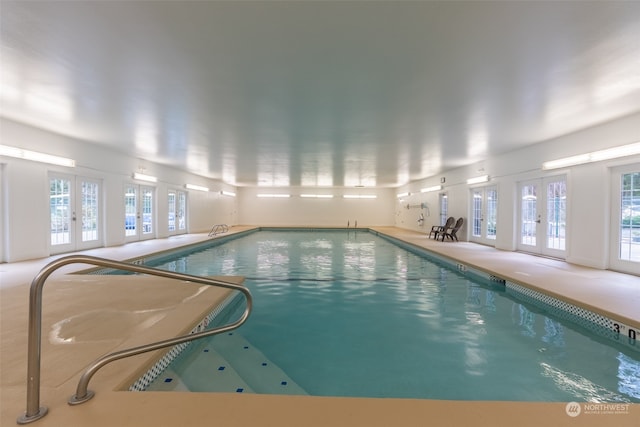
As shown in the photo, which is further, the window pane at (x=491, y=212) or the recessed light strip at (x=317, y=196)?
the recessed light strip at (x=317, y=196)

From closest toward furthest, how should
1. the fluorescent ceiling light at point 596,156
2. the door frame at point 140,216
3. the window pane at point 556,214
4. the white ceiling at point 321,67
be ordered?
the white ceiling at point 321,67 < the fluorescent ceiling light at point 596,156 < the window pane at point 556,214 < the door frame at point 140,216

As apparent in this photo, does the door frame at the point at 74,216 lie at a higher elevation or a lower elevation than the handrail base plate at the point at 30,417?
higher

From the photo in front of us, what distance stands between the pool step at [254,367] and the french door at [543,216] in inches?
259

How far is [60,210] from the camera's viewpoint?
699 cm

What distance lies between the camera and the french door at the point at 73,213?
6.85m

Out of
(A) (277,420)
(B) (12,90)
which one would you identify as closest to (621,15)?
(A) (277,420)

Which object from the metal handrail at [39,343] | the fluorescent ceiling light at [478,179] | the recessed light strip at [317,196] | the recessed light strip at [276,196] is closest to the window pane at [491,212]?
the fluorescent ceiling light at [478,179]

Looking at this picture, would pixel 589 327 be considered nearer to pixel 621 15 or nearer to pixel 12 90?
pixel 621 15

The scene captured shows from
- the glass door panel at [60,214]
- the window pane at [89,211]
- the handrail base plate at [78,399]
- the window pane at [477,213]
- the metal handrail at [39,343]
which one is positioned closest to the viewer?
A: the metal handrail at [39,343]

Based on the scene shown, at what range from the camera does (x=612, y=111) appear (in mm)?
4746

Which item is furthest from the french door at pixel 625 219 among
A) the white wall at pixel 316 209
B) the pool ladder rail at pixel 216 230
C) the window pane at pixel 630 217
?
the white wall at pixel 316 209

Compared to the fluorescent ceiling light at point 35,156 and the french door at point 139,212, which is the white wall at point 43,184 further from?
the french door at point 139,212

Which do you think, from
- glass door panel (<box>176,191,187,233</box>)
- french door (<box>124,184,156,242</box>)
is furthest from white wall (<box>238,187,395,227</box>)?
french door (<box>124,184,156,242</box>)

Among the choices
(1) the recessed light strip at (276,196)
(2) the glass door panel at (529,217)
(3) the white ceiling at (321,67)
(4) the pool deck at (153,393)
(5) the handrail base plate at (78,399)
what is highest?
(3) the white ceiling at (321,67)
